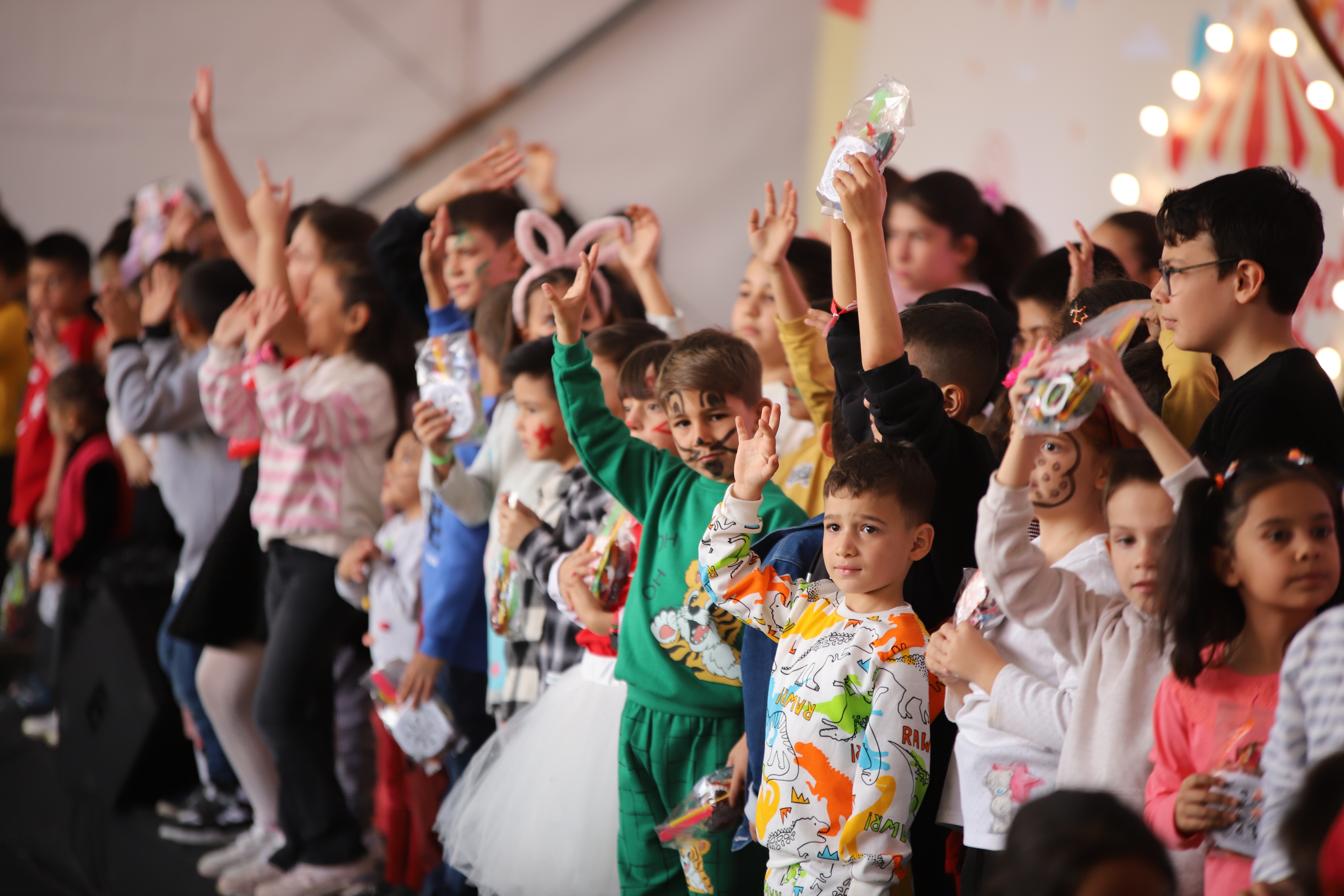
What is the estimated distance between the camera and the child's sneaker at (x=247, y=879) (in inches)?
109

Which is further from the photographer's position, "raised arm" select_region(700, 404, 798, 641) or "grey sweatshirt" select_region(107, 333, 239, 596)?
"grey sweatshirt" select_region(107, 333, 239, 596)

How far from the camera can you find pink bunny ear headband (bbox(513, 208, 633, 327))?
8.13 ft

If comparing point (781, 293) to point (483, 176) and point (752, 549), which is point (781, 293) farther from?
point (483, 176)

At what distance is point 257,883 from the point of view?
2.76 metres

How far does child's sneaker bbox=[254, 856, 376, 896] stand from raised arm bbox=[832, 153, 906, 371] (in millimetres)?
1795

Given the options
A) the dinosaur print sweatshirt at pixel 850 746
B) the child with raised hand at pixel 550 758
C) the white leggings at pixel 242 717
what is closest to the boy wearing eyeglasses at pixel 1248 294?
the dinosaur print sweatshirt at pixel 850 746

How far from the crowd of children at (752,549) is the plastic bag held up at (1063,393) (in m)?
0.01

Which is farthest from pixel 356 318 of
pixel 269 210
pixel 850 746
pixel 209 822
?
pixel 850 746

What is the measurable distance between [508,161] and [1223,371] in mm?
1613

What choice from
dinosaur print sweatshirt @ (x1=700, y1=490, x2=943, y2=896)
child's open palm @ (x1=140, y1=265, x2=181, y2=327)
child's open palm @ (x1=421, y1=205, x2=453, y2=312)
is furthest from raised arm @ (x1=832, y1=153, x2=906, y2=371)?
child's open palm @ (x1=140, y1=265, x2=181, y2=327)

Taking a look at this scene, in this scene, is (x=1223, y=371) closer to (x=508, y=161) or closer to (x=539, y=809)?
(x=539, y=809)

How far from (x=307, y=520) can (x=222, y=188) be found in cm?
109

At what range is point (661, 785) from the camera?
74.6 inches

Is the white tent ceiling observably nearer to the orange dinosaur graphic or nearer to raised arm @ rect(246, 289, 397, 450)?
raised arm @ rect(246, 289, 397, 450)
